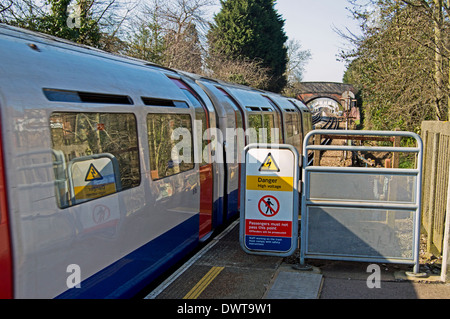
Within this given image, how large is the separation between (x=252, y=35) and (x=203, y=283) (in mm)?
42682

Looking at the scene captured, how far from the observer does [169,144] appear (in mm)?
5945

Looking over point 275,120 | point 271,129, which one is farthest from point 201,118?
point 275,120

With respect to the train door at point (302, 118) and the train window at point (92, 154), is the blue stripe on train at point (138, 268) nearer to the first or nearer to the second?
the train window at point (92, 154)

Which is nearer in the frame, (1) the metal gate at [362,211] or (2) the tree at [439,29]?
(1) the metal gate at [362,211]

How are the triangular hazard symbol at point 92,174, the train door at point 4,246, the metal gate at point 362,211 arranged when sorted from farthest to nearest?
the metal gate at point 362,211
the triangular hazard symbol at point 92,174
the train door at point 4,246

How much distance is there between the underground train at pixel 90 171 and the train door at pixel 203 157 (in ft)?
0.16

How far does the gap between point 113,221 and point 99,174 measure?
19.7 inches

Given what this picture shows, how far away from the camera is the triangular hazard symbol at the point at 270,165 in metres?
6.24

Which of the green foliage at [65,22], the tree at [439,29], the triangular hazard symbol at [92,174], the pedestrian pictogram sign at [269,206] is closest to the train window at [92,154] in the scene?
the triangular hazard symbol at [92,174]

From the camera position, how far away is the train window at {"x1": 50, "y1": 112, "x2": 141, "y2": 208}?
3.67 metres

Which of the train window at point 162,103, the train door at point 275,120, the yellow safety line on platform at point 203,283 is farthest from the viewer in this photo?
the train door at point 275,120
